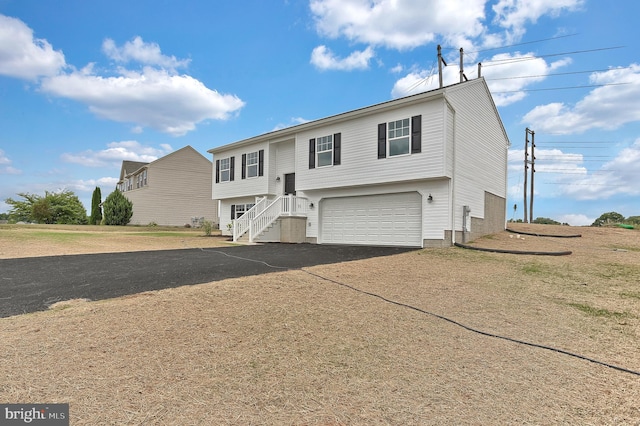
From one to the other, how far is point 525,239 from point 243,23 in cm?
1446

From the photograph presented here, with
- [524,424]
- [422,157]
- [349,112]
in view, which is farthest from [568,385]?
[349,112]

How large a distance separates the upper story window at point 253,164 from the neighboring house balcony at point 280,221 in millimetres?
3188

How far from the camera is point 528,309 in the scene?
5.61 meters

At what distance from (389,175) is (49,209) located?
3572 cm

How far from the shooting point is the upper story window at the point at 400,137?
42.9 ft

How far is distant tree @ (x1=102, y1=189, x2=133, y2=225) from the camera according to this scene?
29547 millimetres

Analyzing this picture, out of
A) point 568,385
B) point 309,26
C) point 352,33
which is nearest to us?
point 568,385

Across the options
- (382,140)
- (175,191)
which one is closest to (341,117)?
(382,140)

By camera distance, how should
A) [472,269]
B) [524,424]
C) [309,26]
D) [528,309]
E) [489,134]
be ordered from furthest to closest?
[489,134], [309,26], [472,269], [528,309], [524,424]

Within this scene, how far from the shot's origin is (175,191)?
3102cm

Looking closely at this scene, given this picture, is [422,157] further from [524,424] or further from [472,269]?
[524,424]

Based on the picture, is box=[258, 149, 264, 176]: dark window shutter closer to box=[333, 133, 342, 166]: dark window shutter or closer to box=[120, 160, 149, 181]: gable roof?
box=[333, 133, 342, 166]: dark window shutter

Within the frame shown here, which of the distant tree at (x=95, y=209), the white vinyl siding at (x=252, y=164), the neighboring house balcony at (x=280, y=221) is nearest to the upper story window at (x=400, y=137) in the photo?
the neighboring house balcony at (x=280, y=221)

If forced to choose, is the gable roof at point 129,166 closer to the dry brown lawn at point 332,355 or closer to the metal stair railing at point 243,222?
the metal stair railing at point 243,222
